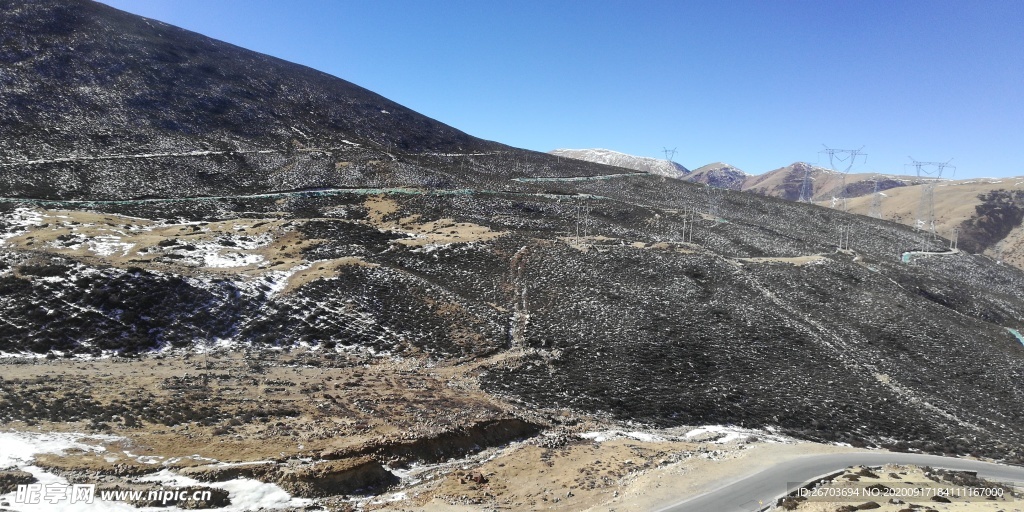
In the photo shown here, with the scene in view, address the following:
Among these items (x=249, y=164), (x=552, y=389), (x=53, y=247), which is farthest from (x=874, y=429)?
(x=249, y=164)

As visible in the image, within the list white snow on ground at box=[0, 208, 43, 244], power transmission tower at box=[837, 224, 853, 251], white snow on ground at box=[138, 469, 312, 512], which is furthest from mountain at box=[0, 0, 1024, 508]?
power transmission tower at box=[837, 224, 853, 251]

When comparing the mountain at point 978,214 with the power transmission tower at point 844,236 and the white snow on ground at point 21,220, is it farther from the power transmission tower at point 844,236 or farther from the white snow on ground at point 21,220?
the white snow on ground at point 21,220

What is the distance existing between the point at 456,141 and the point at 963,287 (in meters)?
77.0

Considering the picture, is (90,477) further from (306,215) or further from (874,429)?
(306,215)

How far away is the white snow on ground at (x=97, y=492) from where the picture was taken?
49.2ft

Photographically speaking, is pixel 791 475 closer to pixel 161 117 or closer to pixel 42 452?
pixel 42 452

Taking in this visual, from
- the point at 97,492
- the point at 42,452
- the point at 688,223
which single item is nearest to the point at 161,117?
the point at 688,223

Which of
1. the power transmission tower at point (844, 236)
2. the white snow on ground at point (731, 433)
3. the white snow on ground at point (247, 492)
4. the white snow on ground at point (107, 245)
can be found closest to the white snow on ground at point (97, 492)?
the white snow on ground at point (247, 492)

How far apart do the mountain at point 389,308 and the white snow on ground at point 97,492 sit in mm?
467

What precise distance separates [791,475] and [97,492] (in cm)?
2244

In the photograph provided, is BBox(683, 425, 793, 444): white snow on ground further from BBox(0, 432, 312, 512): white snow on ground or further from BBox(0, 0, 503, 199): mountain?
BBox(0, 0, 503, 199): mountain

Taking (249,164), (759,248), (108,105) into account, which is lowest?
(759,248)

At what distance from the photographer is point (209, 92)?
83.2 m

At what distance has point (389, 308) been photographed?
37000 millimetres
